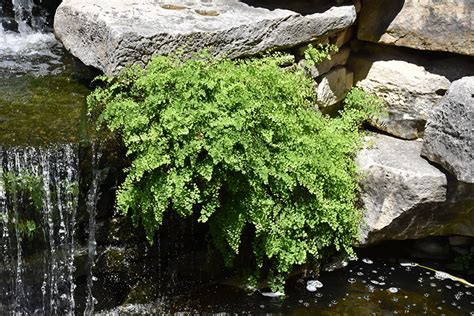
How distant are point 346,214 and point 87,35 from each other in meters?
2.74

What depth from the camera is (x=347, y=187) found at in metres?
6.66

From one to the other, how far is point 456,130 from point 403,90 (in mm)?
1056

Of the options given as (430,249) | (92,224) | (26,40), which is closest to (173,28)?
(92,224)

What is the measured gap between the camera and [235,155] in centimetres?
577

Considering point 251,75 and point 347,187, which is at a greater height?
point 251,75

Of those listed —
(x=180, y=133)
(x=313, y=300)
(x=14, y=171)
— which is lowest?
(x=313, y=300)

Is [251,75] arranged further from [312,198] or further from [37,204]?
[37,204]

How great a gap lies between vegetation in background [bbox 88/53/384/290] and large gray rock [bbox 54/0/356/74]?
0.16 meters

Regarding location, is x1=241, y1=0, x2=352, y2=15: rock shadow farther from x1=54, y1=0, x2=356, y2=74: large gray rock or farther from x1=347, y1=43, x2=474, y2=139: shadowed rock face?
x1=347, y1=43, x2=474, y2=139: shadowed rock face

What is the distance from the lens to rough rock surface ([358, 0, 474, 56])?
7.09 meters

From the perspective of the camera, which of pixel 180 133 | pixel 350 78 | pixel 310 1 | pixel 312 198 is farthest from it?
pixel 350 78

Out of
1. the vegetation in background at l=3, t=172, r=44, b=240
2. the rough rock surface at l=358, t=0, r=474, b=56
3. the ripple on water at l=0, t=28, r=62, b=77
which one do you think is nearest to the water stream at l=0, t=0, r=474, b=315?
the vegetation in background at l=3, t=172, r=44, b=240

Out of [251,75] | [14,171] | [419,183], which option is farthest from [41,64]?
[419,183]

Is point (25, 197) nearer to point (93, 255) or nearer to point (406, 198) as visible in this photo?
point (93, 255)
